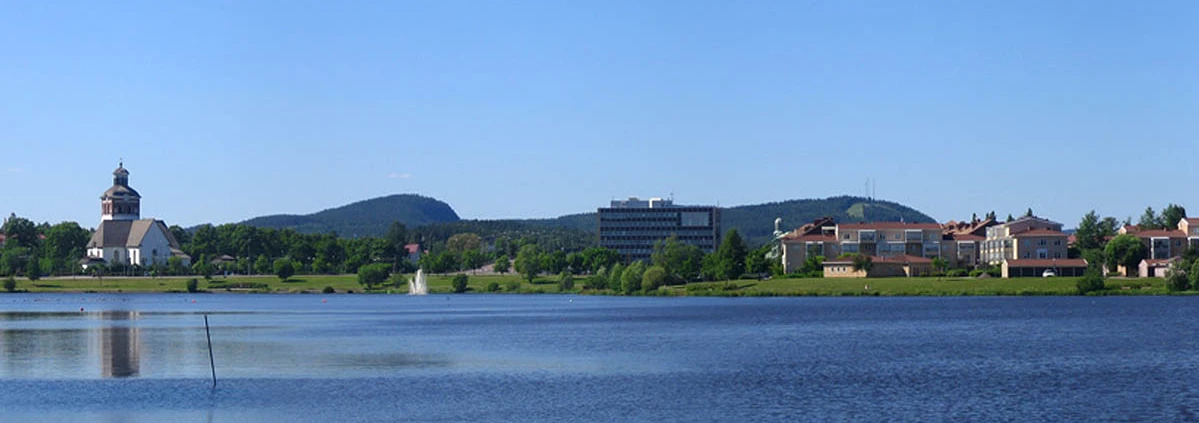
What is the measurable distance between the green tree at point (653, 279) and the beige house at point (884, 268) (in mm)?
21201

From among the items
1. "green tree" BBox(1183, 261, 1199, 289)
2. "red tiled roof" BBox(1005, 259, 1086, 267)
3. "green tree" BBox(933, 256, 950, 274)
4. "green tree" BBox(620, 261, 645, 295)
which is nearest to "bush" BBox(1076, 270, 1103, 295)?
"green tree" BBox(1183, 261, 1199, 289)

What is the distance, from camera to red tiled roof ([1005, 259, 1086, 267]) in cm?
17575

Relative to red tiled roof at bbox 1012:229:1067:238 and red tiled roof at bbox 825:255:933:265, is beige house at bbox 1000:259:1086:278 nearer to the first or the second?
red tiled roof at bbox 1012:229:1067:238

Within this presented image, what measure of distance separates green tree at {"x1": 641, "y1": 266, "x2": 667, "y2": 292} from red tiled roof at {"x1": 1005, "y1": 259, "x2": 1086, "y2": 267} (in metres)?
43.7

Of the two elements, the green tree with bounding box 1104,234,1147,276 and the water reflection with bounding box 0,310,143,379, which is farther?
the green tree with bounding box 1104,234,1147,276

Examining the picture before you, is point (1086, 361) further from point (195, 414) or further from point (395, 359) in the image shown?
point (195, 414)

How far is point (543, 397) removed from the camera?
5381 centimetres

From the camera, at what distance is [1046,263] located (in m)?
177

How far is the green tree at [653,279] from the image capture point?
7466 inches

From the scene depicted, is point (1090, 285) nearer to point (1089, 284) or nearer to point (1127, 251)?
point (1089, 284)

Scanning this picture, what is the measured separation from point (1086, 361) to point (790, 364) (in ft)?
44.1

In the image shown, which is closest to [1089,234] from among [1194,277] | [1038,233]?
[1038,233]

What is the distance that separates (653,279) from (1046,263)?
4874cm

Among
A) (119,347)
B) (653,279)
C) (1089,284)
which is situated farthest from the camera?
(653,279)
